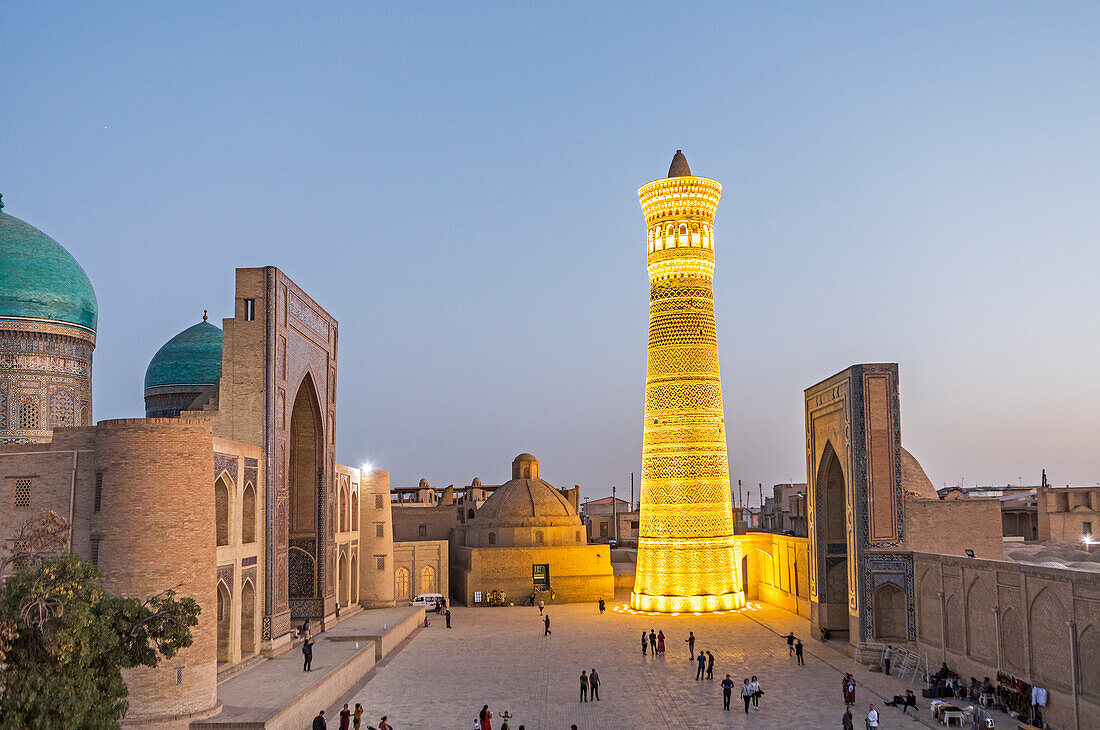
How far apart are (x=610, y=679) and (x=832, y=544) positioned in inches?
306

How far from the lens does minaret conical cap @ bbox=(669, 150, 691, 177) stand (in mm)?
30984

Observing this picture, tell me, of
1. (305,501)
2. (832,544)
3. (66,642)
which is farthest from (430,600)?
(66,642)

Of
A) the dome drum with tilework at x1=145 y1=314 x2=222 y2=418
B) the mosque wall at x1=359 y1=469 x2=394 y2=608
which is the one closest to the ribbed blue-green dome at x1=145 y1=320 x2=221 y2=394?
the dome drum with tilework at x1=145 y1=314 x2=222 y2=418

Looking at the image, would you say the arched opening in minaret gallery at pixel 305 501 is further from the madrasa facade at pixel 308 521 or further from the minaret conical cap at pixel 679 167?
the minaret conical cap at pixel 679 167

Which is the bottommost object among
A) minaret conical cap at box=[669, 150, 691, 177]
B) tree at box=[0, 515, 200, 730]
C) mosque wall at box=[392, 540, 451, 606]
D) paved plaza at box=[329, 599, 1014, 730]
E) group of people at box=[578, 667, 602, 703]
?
paved plaza at box=[329, 599, 1014, 730]

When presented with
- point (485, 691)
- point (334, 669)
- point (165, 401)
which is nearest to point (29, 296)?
point (165, 401)

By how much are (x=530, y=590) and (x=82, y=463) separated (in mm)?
19933

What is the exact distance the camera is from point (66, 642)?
9.74 metres

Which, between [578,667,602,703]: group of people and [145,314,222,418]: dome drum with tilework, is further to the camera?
[145,314,222,418]: dome drum with tilework

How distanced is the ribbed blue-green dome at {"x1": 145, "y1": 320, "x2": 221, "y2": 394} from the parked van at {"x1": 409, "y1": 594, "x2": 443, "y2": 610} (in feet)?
31.6

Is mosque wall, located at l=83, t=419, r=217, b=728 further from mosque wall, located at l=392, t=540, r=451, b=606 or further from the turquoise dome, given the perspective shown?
mosque wall, located at l=392, t=540, r=451, b=606

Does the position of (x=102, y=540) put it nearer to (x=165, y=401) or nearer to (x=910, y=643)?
(x=165, y=401)

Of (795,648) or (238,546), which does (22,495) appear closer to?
(238,546)

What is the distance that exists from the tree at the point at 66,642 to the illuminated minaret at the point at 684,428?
20.0 m
